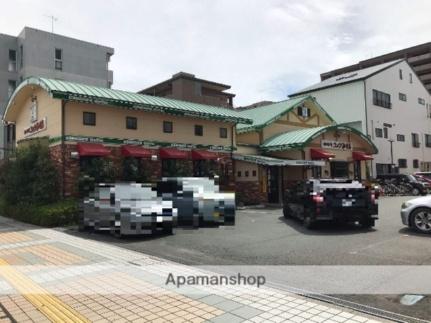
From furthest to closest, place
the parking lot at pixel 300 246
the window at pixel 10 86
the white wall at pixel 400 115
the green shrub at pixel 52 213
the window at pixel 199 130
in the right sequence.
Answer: the window at pixel 10 86 < the white wall at pixel 400 115 < the window at pixel 199 130 < the green shrub at pixel 52 213 < the parking lot at pixel 300 246

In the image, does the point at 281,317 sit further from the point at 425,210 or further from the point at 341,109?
the point at 341,109

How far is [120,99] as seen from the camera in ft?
61.4

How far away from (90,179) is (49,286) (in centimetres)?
1055

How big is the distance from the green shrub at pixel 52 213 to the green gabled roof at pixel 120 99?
461 centimetres

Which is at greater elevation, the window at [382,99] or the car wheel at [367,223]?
A: the window at [382,99]

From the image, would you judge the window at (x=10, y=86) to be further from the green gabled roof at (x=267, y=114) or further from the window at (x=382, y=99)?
the window at (x=382, y=99)

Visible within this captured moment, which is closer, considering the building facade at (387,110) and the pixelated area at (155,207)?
the pixelated area at (155,207)

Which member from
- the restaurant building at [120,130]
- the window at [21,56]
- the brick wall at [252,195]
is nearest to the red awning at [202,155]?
the restaurant building at [120,130]

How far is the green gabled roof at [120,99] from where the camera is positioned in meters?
17.2

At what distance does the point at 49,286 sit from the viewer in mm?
6500

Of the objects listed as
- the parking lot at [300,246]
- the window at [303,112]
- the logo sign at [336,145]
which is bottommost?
the parking lot at [300,246]

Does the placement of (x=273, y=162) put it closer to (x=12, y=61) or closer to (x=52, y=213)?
(x=52, y=213)

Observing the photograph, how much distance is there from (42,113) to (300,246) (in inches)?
600

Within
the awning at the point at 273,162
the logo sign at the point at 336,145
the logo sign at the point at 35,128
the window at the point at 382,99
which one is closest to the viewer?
the logo sign at the point at 35,128
